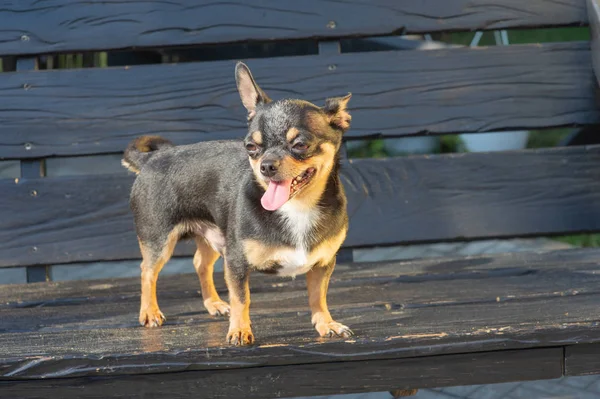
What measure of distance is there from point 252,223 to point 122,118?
170cm

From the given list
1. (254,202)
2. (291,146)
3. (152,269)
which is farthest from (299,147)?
(152,269)

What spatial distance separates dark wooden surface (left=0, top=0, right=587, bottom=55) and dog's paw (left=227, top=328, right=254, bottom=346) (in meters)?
1.97

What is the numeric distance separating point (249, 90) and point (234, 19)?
1537 millimetres

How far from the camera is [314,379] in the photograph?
2408 mm

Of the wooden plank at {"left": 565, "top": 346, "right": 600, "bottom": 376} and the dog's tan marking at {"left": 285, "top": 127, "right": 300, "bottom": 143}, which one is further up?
the dog's tan marking at {"left": 285, "top": 127, "right": 300, "bottom": 143}

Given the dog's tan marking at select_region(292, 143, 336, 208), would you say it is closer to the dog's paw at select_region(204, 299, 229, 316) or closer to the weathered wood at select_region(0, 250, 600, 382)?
the weathered wood at select_region(0, 250, 600, 382)

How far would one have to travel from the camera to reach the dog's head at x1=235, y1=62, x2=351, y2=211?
2.31 metres

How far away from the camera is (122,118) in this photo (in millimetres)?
3977

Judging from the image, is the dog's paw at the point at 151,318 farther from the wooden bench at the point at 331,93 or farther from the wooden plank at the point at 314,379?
the wooden bench at the point at 331,93

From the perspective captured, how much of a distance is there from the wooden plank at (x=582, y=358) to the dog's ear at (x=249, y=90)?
1199 millimetres

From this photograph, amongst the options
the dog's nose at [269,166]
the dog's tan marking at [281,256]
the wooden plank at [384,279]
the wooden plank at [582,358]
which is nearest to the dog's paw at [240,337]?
the dog's tan marking at [281,256]

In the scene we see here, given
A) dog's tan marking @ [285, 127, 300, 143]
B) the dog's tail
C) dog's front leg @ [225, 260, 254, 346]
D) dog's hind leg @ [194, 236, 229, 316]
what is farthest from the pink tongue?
the dog's tail

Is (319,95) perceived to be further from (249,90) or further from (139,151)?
(249,90)

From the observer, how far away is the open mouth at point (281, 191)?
234cm
